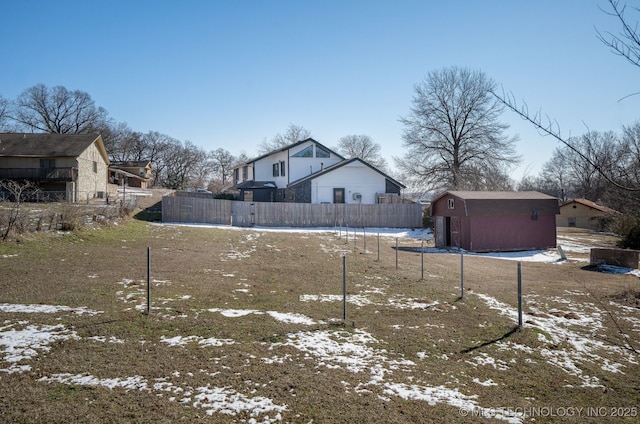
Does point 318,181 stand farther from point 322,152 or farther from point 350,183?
point 322,152

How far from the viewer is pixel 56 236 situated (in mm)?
16688

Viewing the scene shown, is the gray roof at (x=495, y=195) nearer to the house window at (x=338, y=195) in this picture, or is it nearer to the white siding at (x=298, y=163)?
the house window at (x=338, y=195)

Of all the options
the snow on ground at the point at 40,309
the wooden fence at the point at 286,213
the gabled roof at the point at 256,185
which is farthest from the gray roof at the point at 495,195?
the snow on ground at the point at 40,309

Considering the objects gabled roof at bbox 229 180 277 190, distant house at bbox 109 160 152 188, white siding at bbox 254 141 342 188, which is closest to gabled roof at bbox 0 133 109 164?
gabled roof at bbox 229 180 277 190

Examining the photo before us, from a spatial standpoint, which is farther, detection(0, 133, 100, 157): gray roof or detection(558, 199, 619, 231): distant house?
detection(558, 199, 619, 231): distant house

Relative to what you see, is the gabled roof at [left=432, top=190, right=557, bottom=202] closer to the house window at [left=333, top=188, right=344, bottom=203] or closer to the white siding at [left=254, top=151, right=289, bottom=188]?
the house window at [left=333, top=188, right=344, bottom=203]

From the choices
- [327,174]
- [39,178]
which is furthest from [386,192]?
[39,178]

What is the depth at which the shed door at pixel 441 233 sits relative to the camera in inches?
1081

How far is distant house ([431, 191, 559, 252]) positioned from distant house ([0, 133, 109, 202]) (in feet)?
101

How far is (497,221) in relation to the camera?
26.0 m

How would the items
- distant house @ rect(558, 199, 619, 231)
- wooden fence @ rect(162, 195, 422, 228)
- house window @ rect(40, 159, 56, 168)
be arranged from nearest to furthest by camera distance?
1. wooden fence @ rect(162, 195, 422, 228)
2. house window @ rect(40, 159, 56, 168)
3. distant house @ rect(558, 199, 619, 231)

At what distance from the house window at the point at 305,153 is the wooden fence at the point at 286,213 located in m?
9.27

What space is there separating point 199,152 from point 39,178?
51972 millimetres

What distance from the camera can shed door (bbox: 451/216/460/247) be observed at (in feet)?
85.9
